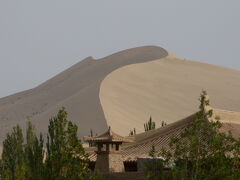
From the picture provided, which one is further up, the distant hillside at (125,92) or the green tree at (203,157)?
the distant hillside at (125,92)

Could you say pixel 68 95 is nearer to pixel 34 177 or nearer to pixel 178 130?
pixel 178 130

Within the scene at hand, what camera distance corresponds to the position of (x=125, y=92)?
287ft

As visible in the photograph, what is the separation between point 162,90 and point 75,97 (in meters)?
10.8

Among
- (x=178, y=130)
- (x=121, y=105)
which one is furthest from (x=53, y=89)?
(x=178, y=130)

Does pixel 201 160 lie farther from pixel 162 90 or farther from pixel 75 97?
pixel 162 90

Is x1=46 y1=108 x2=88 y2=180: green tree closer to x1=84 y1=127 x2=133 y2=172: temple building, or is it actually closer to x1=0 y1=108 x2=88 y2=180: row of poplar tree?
x1=0 y1=108 x2=88 y2=180: row of poplar tree

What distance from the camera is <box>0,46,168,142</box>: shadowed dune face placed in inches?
3242

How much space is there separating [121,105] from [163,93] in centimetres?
876

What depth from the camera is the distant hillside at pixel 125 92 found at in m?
82.6

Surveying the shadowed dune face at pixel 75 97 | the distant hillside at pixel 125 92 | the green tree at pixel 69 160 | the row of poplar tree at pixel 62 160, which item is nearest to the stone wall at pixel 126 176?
the row of poplar tree at pixel 62 160

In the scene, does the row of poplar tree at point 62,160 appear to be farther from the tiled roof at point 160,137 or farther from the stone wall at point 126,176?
the tiled roof at point 160,137

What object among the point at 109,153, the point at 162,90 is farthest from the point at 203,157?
the point at 162,90

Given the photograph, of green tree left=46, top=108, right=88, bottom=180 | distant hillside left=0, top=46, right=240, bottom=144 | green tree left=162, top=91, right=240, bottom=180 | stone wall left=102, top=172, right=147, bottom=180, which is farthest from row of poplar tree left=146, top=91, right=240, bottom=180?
distant hillside left=0, top=46, right=240, bottom=144

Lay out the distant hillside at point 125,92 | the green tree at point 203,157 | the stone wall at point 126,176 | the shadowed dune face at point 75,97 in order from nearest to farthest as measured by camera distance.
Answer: the green tree at point 203,157 → the stone wall at point 126,176 → the shadowed dune face at point 75,97 → the distant hillside at point 125,92
